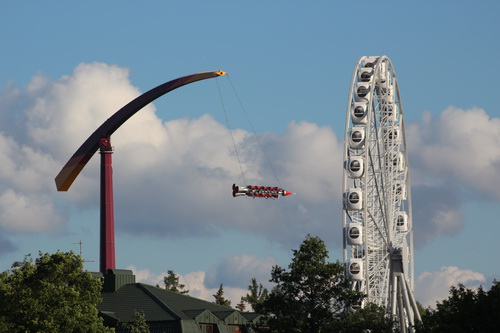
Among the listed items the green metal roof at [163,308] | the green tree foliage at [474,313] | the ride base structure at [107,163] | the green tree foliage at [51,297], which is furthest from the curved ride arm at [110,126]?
the green tree foliage at [474,313]

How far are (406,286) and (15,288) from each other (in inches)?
1513

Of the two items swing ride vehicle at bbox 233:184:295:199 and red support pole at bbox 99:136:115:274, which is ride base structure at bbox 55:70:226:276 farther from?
swing ride vehicle at bbox 233:184:295:199

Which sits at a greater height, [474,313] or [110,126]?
[110,126]

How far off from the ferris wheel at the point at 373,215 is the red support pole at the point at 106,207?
31.4 metres

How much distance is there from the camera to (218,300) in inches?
7377

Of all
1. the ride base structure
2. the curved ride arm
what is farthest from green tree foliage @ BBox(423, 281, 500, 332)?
the ride base structure

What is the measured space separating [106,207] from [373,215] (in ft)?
113

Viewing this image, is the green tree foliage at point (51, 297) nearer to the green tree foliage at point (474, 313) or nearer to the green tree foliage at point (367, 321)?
the green tree foliage at point (367, 321)

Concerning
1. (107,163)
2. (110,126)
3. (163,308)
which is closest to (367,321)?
(163,308)

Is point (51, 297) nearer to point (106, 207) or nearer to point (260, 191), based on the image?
point (260, 191)

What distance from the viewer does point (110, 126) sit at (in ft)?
430

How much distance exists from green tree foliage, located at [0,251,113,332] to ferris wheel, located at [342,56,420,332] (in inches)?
1002

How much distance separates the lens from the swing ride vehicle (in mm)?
105625

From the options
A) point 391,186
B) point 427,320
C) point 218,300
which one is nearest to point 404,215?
point 391,186
